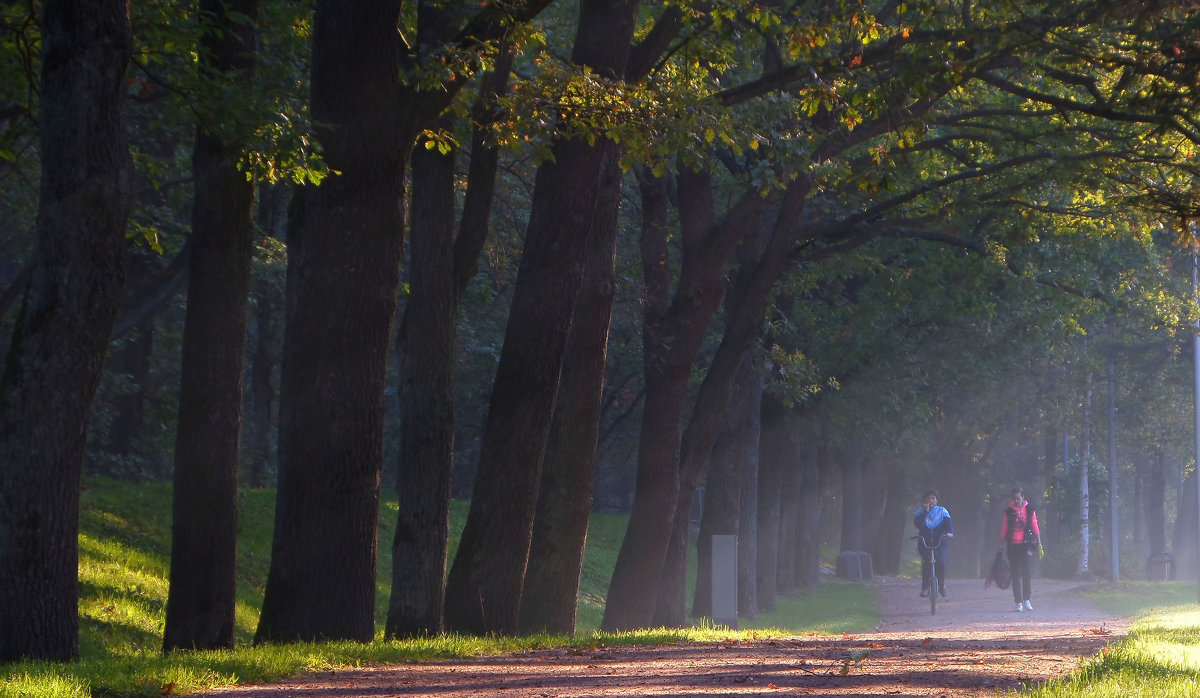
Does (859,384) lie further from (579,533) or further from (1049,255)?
(579,533)

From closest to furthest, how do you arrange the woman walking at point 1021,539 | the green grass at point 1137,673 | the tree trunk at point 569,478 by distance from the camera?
the green grass at point 1137,673, the tree trunk at point 569,478, the woman walking at point 1021,539

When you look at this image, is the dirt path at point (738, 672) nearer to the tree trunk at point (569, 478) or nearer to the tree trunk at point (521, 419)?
the tree trunk at point (521, 419)

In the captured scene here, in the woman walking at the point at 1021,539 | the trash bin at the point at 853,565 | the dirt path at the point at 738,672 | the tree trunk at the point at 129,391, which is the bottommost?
the trash bin at the point at 853,565

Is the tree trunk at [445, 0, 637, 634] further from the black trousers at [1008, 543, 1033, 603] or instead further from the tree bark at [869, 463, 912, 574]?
the tree bark at [869, 463, 912, 574]

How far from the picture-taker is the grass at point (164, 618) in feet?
24.9

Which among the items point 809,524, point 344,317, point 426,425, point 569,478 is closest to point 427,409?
point 426,425

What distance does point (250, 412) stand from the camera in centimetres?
4012

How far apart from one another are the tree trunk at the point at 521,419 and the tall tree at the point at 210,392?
7.06ft

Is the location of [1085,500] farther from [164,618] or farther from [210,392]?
[210,392]

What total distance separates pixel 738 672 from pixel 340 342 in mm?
3855

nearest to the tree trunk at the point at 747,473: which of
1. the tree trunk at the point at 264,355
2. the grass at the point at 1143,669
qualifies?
the tree trunk at the point at 264,355

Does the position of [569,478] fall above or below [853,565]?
above

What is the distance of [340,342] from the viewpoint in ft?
34.4

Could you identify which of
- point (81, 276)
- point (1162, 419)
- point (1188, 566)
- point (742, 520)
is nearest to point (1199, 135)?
point (81, 276)
